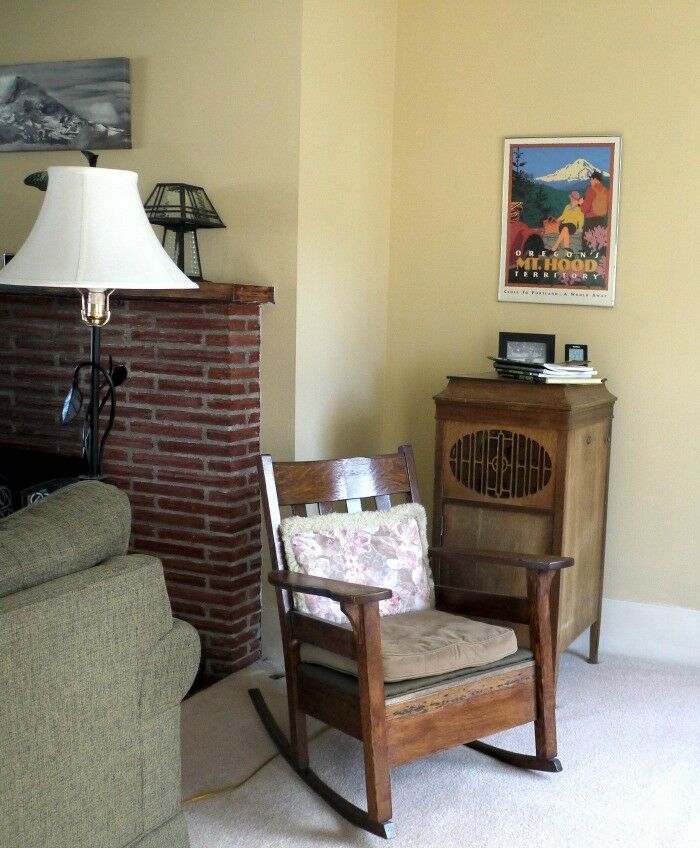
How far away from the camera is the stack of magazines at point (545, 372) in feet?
10.7

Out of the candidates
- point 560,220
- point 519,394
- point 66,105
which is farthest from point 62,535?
point 560,220

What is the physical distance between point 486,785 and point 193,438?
1.51 metres

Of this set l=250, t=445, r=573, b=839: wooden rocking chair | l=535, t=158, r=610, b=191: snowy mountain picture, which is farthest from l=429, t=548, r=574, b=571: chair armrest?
l=535, t=158, r=610, b=191: snowy mountain picture

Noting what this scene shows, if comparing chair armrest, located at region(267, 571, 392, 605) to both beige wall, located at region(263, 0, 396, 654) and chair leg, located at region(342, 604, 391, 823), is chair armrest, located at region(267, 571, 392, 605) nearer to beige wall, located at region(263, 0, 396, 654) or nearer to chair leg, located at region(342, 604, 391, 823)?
chair leg, located at region(342, 604, 391, 823)

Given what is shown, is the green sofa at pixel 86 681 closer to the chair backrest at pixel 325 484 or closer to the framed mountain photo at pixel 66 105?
the chair backrest at pixel 325 484

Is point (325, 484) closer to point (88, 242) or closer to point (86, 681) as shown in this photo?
point (88, 242)

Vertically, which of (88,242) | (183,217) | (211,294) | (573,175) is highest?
(573,175)

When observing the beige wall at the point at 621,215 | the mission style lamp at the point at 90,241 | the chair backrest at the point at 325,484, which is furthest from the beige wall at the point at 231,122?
the mission style lamp at the point at 90,241

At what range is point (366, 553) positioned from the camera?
2914 mm

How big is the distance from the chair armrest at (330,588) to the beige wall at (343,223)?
0.93 metres

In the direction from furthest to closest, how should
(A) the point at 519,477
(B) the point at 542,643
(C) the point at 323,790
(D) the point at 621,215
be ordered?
1. (D) the point at 621,215
2. (A) the point at 519,477
3. (B) the point at 542,643
4. (C) the point at 323,790

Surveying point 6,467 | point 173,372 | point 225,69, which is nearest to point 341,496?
point 173,372

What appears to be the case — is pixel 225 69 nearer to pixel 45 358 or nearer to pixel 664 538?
pixel 45 358

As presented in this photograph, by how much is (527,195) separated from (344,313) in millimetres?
821
